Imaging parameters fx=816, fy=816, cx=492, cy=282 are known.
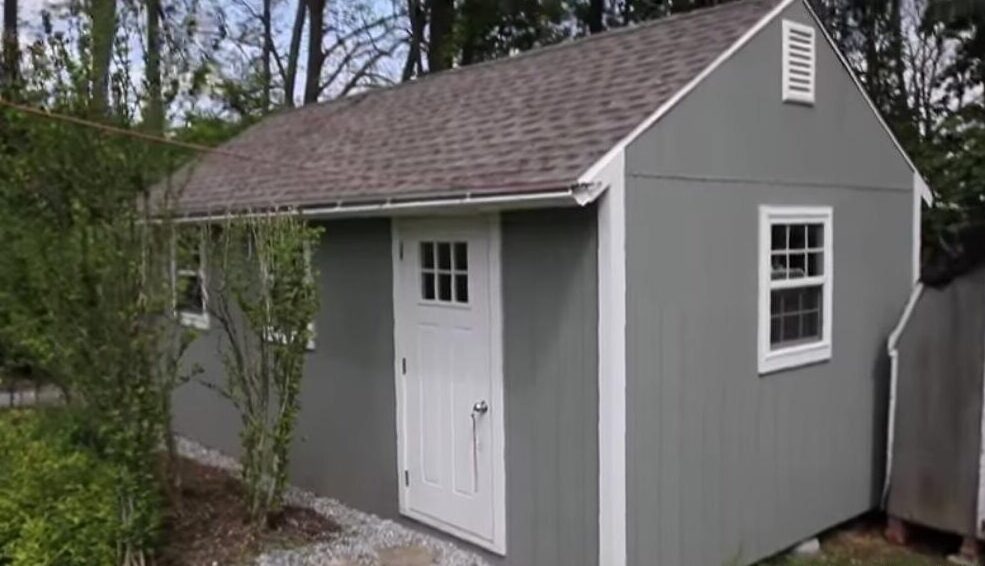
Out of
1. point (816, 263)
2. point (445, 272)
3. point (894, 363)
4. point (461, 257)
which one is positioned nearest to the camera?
point (461, 257)

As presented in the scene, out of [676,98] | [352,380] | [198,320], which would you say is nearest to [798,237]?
[676,98]

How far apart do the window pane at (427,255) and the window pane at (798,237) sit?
8.38 ft

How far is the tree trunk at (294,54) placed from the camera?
63.9 ft

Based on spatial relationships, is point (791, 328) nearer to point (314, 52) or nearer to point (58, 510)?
point (58, 510)

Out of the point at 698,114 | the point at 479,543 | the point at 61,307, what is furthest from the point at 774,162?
the point at 61,307

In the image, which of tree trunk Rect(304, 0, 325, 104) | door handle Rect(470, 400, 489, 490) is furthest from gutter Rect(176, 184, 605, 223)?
tree trunk Rect(304, 0, 325, 104)

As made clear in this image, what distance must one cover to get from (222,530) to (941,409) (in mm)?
5340

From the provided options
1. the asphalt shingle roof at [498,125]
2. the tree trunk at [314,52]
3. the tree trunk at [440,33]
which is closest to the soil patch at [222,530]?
the asphalt shingle roof at [498,125]

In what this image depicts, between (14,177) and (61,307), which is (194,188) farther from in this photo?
(61,307)

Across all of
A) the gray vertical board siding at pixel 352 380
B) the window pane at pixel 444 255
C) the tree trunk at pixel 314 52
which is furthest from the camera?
the tree trunk at pixel 314 52

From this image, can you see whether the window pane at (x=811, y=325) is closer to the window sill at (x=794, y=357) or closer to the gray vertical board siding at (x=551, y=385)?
the window sill at (x=794, y=357)

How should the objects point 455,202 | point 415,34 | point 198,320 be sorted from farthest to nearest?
1. point 415,34
2. point 198,320
3. point 455,202

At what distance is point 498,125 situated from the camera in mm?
5973

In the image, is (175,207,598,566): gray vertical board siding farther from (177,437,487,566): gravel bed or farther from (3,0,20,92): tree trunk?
(3,0,20,92): tree trunk
